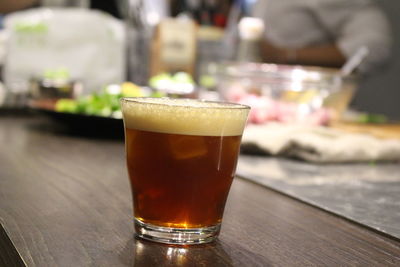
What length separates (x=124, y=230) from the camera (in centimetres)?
58

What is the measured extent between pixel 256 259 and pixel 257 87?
4.09 ft

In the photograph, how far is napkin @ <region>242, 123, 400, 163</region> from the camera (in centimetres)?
118

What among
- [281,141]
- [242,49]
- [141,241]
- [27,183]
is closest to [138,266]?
[141,241]

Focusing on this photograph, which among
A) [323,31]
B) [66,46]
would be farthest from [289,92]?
[323,31]

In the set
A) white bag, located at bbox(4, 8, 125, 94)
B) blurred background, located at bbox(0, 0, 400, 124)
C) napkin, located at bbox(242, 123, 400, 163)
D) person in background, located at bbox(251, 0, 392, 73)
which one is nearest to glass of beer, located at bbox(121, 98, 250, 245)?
napkin, located at bbox(242, 123, 400, 163)

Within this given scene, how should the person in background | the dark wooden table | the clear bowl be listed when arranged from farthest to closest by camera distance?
1. the person in background
2. the clear bowl
3. the dark wooden table

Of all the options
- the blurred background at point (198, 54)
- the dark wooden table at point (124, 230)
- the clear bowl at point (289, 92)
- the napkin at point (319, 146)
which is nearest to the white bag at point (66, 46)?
the blurred background at point (198, 54)

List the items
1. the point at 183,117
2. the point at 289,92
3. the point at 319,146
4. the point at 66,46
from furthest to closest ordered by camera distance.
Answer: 1. the point at 66,46
2. the point at 289,92
3. the point at 319,146
4. the point at 183,117

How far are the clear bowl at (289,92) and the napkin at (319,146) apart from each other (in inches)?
13.8

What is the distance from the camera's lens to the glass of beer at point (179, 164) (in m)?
0.54

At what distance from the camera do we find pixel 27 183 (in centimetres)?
78

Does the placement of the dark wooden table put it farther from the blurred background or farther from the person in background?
the person in background

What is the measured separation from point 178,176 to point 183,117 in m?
0.06

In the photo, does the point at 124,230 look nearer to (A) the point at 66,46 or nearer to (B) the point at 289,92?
(B) the point at 289,92
